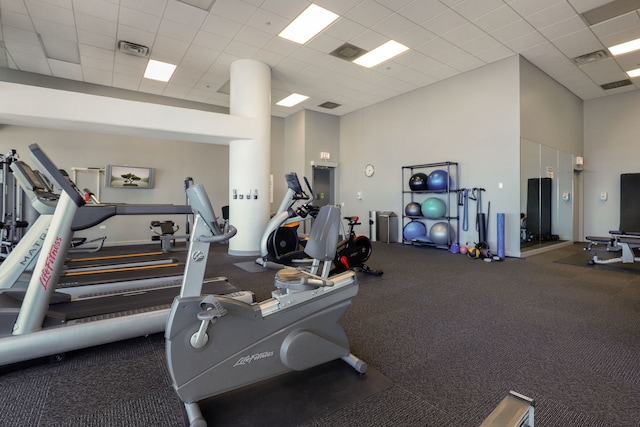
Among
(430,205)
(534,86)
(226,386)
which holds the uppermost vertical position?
(534,86)

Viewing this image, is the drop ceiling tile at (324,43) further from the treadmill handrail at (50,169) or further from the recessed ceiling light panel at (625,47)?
the recessed ceiling light panel at (625,47)

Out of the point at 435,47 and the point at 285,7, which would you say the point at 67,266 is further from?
the point at 435,47

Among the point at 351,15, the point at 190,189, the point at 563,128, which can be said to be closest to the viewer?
the point at 190,189

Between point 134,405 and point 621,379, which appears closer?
point 134,405

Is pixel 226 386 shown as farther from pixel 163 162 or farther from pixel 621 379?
pixel 163 162

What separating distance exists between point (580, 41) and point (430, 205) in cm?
352

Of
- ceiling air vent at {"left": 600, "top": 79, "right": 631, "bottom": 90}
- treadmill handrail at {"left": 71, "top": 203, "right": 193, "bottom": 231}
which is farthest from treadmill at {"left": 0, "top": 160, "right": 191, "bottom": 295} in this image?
ceiling air vent at {"left": 600, "top": 79, "right": 631, "bottom": 90}

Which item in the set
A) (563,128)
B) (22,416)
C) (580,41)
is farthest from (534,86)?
(22,416)

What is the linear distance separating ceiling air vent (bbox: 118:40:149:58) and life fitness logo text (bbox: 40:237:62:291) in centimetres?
465

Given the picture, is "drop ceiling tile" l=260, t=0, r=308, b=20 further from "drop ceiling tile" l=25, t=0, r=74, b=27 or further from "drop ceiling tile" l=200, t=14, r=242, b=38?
"drop ceiling tile" l=25, t=0, r=74, b=27

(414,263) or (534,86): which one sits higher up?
(534,86)

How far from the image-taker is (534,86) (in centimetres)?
599

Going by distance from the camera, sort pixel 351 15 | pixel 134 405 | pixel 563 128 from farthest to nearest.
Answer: pixel 563 128 → pixel 351 15 → pixel 134 405

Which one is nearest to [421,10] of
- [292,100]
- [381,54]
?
[381,54]
